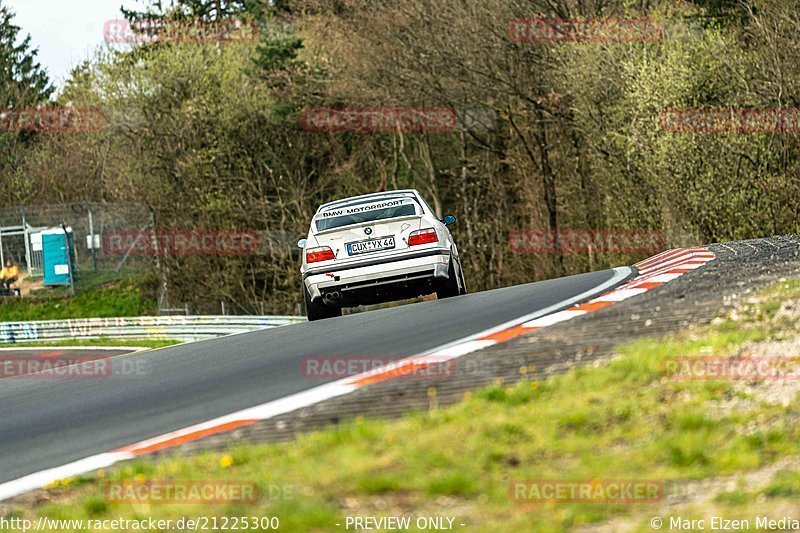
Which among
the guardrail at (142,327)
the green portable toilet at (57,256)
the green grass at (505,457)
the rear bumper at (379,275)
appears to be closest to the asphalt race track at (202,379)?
the rear bumper at (379,275)

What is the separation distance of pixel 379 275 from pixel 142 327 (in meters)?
23.5

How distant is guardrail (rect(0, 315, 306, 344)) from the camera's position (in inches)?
1267

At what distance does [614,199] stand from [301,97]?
1534 centimetres

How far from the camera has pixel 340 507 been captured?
5.39 metres

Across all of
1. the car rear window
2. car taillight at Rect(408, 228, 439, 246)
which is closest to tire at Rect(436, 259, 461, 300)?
car taillight at Rect(408, 228, 439, 246)

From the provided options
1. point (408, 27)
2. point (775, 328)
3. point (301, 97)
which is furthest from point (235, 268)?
point (775, 328)

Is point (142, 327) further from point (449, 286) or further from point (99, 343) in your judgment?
point (449, 286)

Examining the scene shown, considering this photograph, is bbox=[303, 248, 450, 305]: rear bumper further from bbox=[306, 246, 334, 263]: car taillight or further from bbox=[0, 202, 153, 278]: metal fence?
bbox=[0, 202, 153, 278]: metal fence

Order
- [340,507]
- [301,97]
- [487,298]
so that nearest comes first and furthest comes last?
[340,507]
[487,298]
[301,97]

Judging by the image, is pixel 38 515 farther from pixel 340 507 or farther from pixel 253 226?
pixel 253 226

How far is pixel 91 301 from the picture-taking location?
164 feet

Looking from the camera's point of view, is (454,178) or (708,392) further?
(454,178)

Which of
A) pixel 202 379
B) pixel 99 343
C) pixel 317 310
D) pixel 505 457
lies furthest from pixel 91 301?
pixel 505 457

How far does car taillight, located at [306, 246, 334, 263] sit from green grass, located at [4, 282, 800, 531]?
8.42 m
